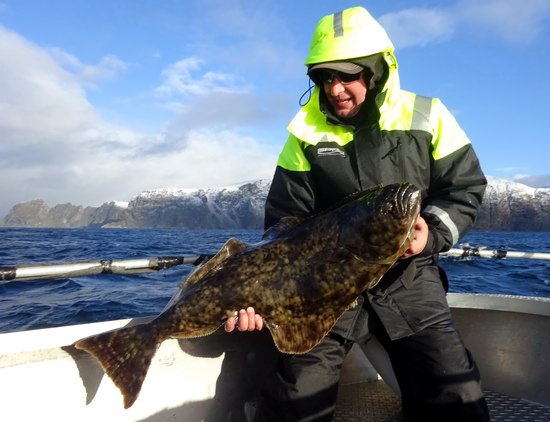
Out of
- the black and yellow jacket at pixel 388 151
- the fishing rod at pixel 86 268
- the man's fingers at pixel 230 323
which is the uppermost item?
the black and yellow jacket at pixel 388 151

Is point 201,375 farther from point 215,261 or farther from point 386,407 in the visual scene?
point 386,407

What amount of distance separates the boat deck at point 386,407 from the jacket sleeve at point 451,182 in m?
1.80

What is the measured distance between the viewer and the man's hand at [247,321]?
2961 mm

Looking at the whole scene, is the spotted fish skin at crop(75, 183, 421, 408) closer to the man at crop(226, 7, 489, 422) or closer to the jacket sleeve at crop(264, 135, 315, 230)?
the man at crop(226, 7, 489, 422)

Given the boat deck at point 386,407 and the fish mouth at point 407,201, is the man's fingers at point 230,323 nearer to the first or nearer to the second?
the fish mouth at point 407,201

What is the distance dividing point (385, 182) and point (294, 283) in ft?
3.67

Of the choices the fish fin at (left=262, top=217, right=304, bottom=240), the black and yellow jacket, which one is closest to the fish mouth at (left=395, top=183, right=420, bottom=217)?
the black and yellow jacket

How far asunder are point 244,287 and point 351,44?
6.47 ft

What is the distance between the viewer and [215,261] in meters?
3.19

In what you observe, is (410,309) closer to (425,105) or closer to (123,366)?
(425,105)

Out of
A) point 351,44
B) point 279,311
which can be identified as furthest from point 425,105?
point 279,311

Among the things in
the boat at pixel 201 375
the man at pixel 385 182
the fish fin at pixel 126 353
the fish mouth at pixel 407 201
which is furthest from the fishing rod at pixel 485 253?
the fish fin at pixel 126 353

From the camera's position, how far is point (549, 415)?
13.0 feet

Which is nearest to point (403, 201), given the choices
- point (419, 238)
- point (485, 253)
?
point (419, 238)
